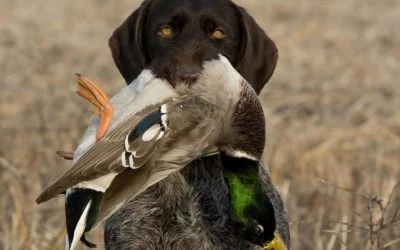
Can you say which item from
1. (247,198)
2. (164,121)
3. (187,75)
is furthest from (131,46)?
(164,121)

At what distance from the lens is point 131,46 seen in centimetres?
644

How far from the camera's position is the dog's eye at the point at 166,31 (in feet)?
20.3

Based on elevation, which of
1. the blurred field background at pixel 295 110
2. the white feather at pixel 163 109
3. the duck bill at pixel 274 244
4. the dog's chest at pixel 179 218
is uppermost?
the white feather at pixel 163 109

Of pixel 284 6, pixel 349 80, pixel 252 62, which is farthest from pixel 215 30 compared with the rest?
pixel 284 6

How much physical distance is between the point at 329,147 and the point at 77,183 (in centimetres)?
511

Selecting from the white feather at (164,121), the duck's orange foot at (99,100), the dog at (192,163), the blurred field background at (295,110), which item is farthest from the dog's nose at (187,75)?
the blurred field background at (295,110)

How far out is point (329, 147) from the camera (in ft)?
31.6

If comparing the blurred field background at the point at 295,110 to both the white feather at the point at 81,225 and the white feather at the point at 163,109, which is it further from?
the white feather at the point at 81,225

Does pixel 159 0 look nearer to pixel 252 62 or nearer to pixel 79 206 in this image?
pixel 252 62

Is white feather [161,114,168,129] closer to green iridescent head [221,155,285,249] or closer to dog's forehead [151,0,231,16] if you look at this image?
green iridescent head [221,155,285,249]

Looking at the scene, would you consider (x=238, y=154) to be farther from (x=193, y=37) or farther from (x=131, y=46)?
(x=131, y=46)

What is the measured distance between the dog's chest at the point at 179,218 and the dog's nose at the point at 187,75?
71 centimetres

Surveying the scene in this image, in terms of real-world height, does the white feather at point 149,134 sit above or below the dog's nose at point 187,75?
above

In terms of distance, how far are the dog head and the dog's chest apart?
2.01ft
